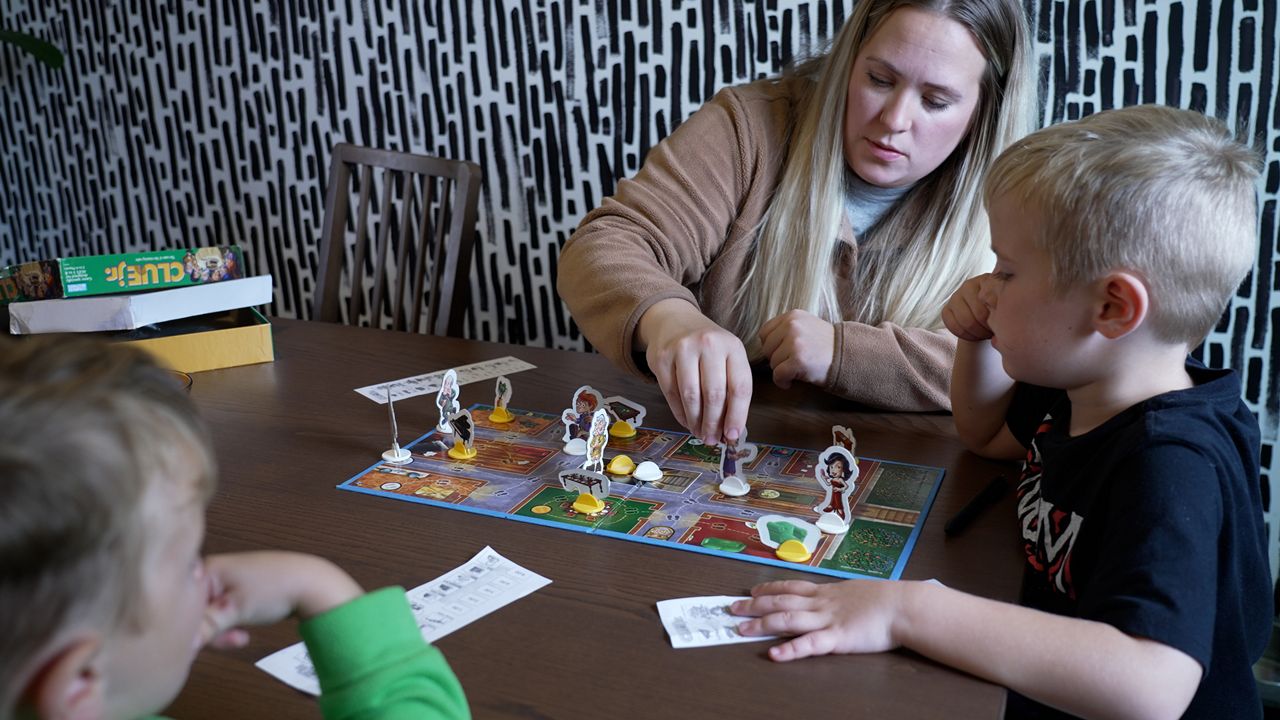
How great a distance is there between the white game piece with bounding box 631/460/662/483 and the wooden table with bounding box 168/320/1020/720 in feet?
0.48

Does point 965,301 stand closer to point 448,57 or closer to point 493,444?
point 493,444

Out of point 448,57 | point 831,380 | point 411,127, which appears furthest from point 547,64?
point 831,380

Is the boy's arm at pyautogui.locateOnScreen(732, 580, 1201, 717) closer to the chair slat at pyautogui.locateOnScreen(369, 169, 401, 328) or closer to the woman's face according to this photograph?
the woman's face

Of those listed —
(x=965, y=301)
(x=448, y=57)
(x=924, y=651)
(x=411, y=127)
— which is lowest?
(x=924, y=651)

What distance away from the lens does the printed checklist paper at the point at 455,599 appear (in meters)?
0.72

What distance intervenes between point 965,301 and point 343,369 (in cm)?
89

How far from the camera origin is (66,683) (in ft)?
1.40

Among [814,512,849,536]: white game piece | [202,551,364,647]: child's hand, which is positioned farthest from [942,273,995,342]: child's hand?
[202,551,364,647]: child's hand

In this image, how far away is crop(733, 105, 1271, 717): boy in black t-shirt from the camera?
72 cm

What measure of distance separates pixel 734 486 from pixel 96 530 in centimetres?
70

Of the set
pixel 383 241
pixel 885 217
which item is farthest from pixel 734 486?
pixel 383 241

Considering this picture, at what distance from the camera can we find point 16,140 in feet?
10.5

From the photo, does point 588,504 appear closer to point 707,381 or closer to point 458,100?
point 707,381

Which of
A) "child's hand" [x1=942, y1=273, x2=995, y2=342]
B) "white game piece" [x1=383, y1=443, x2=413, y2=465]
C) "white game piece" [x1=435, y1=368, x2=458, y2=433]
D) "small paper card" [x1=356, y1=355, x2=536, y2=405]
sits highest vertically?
"child's hand" [x1=942, y1=273, x2=995, y2=342]
